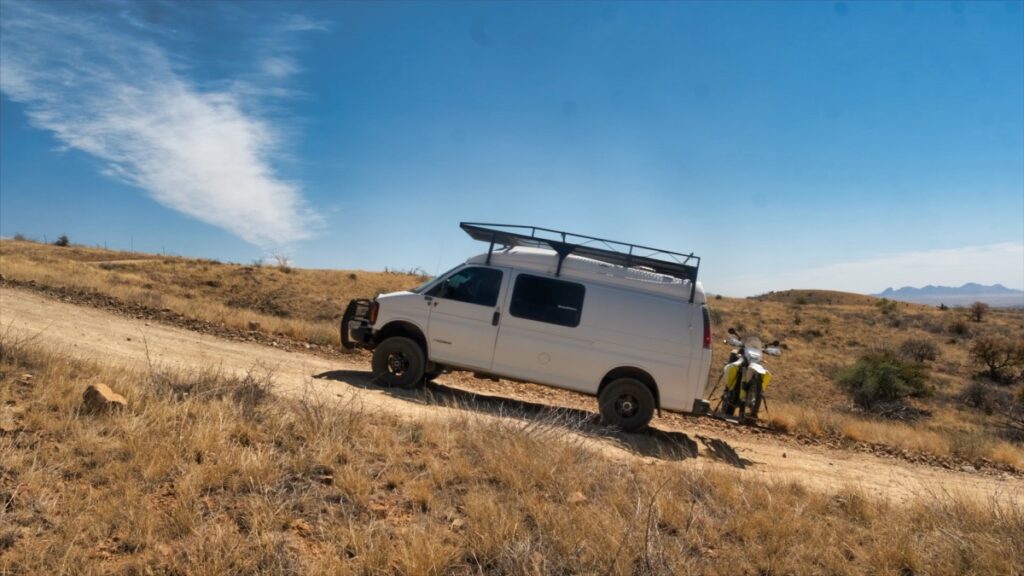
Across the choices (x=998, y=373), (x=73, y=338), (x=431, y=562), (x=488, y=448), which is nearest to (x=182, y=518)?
(x=431, y=562)

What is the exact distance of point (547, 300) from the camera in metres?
8.98

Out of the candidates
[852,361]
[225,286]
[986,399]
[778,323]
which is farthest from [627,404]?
[778,323]

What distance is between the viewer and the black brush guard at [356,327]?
9547 millimetres

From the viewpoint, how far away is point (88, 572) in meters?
3.27

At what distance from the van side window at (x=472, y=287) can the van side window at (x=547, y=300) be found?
33 centimetres

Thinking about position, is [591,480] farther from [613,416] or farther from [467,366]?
[467,366]

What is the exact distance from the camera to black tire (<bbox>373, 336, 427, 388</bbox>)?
30.3 feet

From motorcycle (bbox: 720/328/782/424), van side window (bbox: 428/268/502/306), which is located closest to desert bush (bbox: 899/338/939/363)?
motorcycle (bbox: 720/328/782/424)

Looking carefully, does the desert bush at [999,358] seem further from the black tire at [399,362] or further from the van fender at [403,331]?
the black tire at [399,362]

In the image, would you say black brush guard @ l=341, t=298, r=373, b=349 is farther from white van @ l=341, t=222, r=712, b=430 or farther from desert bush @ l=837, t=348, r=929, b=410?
desert bush @ l=837, t=348, r=929, b=410

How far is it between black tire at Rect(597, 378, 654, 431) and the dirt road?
0.23 metres

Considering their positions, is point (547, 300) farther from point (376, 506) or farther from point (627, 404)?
point (376, 506)

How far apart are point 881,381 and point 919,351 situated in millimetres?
11245

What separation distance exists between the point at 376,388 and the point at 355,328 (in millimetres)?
1093
